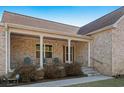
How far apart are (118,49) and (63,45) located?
5.72 meters

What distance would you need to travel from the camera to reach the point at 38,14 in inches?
679

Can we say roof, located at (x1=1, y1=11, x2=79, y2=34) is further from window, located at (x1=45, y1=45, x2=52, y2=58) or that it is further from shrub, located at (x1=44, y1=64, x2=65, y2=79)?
shrub, located at (x1=44, y1=64, x2=65, y2=79)

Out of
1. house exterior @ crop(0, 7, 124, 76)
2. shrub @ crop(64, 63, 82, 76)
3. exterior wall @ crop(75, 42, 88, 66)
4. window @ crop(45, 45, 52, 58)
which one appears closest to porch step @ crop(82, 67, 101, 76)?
house exterior @ crop(0, 7, 124, 76)

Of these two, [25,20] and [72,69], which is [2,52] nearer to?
[72,69]

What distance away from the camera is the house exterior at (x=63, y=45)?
30.3 ft

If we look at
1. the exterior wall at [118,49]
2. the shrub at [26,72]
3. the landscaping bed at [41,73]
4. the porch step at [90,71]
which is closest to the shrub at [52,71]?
the landscaping bed at [41,73]

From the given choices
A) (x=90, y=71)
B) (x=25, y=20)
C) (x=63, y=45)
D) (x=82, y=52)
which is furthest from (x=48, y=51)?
(x=90, y=71)

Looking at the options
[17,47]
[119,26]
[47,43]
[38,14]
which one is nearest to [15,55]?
[17,47]

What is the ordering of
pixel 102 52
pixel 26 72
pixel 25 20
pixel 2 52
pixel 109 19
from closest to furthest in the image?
pixel 26 72, pixel 2 52, pixel 102 52, pixel 109 19, pixel 25 20

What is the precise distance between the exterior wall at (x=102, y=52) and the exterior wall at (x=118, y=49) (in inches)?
12.6

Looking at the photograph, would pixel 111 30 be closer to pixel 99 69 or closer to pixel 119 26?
pixel 119 26

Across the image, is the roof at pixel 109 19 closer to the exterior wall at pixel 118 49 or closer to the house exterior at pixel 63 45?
the house exterior at pixel 63 45

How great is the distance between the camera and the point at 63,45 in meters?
14.8

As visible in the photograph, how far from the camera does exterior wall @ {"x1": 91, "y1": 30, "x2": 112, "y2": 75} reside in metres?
11.2
